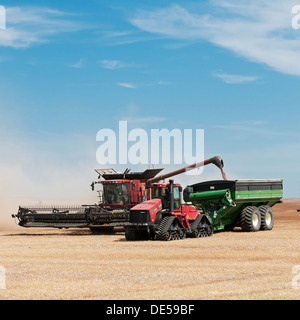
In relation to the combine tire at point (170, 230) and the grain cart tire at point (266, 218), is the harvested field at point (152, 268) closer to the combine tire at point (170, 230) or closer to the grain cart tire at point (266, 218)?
the combine tire at point (170, 230)

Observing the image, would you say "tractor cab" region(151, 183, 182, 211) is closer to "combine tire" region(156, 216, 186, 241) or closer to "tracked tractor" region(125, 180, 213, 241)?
"tracked tractor" region(125, 180, 213, 241)

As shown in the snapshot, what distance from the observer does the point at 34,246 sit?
2594 centimetres

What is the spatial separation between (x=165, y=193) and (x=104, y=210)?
15.7 ft

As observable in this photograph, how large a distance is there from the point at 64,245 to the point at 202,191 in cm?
1001

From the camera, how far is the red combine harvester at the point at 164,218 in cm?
2664

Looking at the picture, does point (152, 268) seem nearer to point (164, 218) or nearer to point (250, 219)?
point (164, 218)

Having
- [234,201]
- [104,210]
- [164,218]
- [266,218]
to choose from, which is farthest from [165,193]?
[266,218]

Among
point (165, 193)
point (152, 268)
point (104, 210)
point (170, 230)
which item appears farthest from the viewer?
point (104, 210)

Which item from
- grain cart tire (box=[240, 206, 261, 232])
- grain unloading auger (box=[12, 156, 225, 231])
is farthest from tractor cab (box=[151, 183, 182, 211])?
grain cart tire (box=[240, 206, 261, 232])

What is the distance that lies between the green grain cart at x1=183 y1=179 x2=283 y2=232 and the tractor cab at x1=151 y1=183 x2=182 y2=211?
4823mm

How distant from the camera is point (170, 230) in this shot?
26938 mm

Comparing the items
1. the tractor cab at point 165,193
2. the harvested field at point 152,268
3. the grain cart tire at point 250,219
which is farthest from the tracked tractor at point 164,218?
the grain cart tire at point 250,219

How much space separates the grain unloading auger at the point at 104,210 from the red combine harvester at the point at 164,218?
112 inches

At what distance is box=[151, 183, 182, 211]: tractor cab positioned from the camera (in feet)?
90.9
